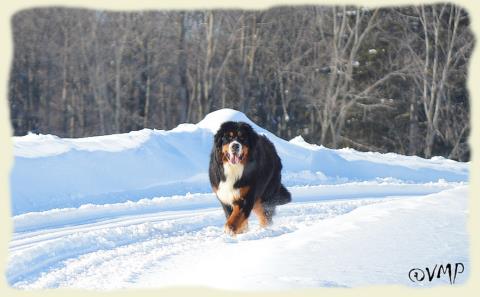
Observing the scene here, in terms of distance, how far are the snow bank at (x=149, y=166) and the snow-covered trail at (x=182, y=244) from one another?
147 centimetres

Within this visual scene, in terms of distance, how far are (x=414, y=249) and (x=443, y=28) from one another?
10670mm

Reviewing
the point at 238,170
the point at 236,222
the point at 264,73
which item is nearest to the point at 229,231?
the point at 236,222

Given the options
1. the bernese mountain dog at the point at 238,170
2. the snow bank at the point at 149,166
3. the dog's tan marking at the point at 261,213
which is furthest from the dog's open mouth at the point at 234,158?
the snow bank at the point at 149,166

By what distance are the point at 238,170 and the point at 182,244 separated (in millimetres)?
1150

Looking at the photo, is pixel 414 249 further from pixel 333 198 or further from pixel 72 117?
pixel 72 117

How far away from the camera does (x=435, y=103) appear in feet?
48.1

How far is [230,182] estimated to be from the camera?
8016mm

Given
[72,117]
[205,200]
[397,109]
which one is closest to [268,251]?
[205,200]

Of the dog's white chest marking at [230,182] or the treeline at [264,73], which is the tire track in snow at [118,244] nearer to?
the dog's white chest marking at [230,182]

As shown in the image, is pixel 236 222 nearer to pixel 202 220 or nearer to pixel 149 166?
pixel 202 220

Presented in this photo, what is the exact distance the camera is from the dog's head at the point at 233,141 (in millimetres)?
7715

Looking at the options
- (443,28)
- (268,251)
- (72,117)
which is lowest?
(72,117)
